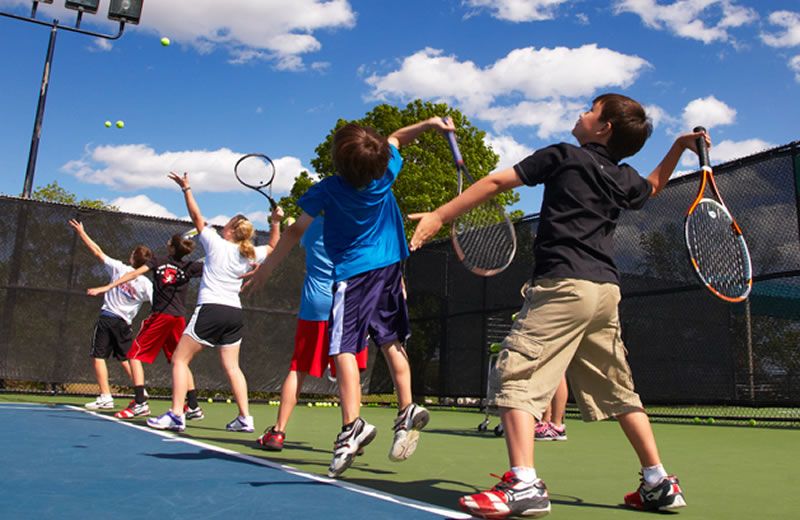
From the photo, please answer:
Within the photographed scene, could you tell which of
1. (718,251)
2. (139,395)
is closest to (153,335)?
(139,395)

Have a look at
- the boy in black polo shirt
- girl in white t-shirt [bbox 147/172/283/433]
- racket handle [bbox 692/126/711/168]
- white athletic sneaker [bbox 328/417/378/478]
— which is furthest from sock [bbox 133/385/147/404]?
racket handle [bbox 692/126/711/168]

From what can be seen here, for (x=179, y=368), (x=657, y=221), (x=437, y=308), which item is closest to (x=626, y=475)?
(x=179, y=368)

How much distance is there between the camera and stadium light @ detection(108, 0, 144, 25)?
34.7 ft

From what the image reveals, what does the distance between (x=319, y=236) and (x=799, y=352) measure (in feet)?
15.3

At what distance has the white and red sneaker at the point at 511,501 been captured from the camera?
2.44 meters

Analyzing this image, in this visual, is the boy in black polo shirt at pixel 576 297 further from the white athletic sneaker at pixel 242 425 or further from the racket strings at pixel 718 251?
the white athletic sneaker at pixel 242 425

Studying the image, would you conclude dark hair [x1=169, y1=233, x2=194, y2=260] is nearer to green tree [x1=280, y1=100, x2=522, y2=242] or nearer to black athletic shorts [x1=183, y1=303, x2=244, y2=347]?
black athletic shorts [x1=183, y1=303, x2=244, y2=347]

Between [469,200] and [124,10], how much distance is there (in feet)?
30.8

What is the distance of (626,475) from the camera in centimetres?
381

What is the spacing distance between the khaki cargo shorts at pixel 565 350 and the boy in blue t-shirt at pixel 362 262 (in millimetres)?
926

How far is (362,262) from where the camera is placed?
3.55 metres

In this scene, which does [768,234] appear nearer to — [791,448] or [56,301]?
[791,448]

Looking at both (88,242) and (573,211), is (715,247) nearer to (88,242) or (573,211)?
(573,211)

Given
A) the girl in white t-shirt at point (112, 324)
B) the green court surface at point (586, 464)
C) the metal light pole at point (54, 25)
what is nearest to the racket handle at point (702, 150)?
the green court surface at point (586, 464)
